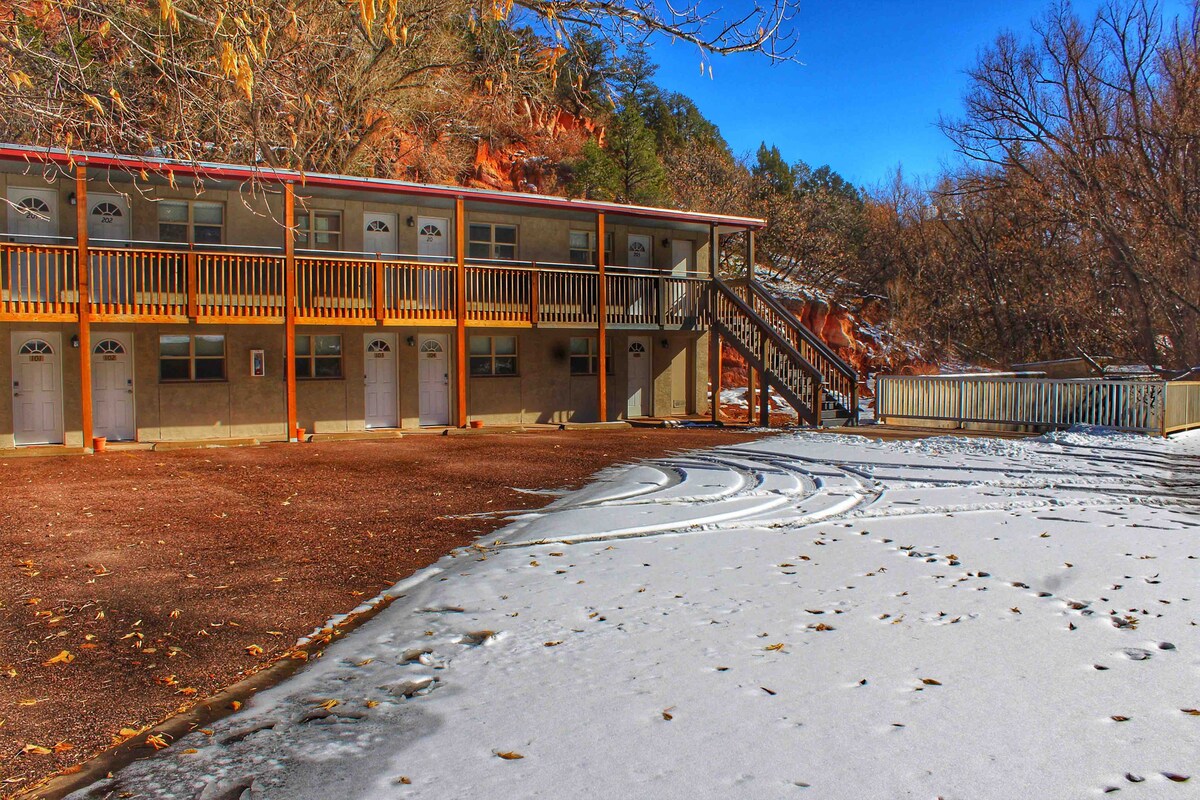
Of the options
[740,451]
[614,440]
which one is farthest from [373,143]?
[740,451]

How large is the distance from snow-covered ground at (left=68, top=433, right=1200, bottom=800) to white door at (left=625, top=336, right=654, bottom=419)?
Result: 14.7m

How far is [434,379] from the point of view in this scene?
20.4 metres

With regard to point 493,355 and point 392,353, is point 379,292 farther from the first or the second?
point 493,355

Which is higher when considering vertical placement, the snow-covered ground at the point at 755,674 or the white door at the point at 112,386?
the white door at the point at 112,386

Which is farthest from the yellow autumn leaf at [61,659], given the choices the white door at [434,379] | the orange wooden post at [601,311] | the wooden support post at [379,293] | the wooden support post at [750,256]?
the wooden support post at [750,256]

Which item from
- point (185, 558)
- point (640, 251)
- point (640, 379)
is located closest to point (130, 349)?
point (185, 558)

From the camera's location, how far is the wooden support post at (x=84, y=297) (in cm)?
1510

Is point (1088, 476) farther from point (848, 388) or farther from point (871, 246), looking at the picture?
point (871, 246)

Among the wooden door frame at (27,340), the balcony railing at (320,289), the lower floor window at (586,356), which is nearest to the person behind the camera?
the balcony railing at (320,289)

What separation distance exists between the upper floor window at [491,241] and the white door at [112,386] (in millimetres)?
7712

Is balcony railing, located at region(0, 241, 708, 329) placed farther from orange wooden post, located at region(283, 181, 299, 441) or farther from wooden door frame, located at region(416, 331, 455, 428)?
wooden door frame, located at region(416, 331, 455, 428)

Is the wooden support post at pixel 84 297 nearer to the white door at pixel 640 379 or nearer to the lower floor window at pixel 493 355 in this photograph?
the lower floor window at pixel 493 355

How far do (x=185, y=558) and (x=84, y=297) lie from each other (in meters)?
10.3

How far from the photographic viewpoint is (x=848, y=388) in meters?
20.4
